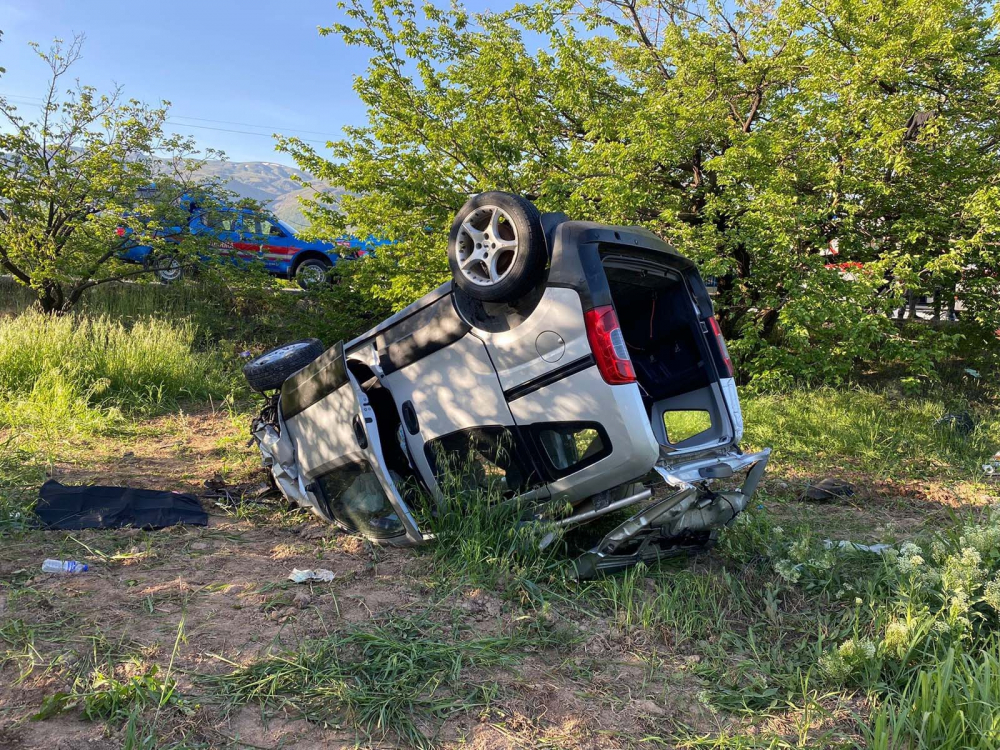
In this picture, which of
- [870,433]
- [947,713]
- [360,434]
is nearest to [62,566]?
[360,434]

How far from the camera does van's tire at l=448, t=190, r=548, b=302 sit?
309cm

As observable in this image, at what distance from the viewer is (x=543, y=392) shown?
311cm

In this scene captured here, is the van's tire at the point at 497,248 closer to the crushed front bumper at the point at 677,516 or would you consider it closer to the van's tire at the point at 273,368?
the crushed front bumper at the point at 677,516

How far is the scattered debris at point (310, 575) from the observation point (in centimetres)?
331

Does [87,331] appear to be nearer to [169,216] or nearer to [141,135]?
[169,216]

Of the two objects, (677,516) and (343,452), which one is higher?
(343,452)

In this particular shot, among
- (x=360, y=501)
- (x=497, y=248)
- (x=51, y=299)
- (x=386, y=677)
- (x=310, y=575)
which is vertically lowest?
(x=386, y=677)

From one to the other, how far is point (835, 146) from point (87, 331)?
968cm

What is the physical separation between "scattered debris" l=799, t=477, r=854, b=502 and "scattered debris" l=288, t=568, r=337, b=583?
3717 millimetres

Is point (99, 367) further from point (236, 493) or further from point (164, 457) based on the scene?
point (236, 493)

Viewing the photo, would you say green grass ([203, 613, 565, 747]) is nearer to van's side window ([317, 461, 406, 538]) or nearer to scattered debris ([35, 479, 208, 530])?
van's side window ([317, 461, 406, 538])

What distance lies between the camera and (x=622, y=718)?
239 cm

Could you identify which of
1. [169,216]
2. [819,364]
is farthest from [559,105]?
[169,216]

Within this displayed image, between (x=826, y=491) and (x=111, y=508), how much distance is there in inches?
203
